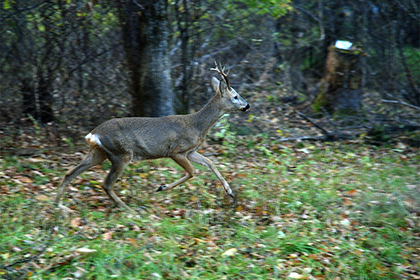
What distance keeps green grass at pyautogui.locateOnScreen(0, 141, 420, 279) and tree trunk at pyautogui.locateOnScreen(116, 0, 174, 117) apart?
1114 mm

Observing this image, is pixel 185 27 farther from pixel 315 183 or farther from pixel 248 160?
pixel 315 183

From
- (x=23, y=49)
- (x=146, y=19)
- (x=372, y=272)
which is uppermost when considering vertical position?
(x=146, y=19)

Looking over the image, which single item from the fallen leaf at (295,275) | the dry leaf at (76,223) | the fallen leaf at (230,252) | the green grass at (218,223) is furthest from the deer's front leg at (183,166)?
the fallen leaf at (295,275)

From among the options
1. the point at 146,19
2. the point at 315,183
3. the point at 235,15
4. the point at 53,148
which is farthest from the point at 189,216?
the point at 235,15

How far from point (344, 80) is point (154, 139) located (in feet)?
17.9

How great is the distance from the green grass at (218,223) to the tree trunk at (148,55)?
3.66 ft

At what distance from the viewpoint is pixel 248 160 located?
7898 mm

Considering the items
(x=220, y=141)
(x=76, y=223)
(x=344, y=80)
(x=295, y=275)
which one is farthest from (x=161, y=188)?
(x=344, y=80)

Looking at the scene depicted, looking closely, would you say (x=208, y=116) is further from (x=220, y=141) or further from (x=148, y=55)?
(x=220, y=141)

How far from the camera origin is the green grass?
4445mm

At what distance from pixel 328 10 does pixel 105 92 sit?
698cm

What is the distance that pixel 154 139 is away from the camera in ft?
20.0

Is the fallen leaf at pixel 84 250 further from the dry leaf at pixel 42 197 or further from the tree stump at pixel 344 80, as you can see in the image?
the tree stump at pixel 344 80

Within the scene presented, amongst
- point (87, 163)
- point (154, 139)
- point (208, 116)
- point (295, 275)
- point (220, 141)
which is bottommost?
point (295, 275)
